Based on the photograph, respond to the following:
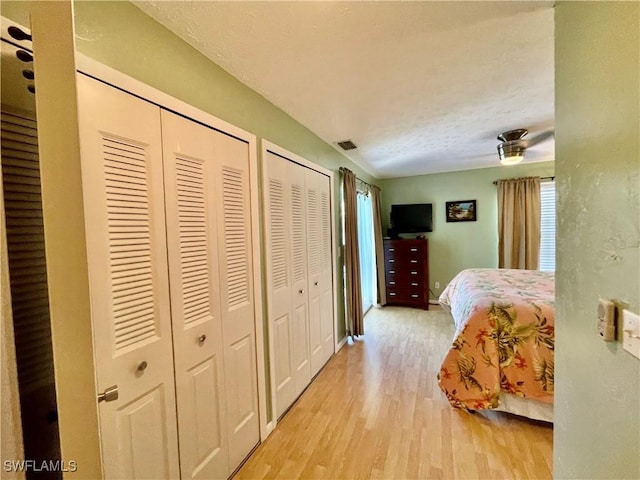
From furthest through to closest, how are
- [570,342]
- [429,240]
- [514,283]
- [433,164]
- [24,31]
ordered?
[429,240], [433,164], [514,283], [570,342], [24,31]

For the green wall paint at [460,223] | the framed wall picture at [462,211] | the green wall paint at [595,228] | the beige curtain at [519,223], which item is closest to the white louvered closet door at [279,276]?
the green wall paint at [595,228]

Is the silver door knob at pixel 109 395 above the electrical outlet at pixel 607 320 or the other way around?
the other way around

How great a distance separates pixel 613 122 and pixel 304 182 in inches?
72.9

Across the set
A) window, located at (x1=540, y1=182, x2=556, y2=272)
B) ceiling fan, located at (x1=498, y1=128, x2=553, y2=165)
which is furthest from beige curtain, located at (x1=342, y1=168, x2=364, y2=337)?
window, located at (x1=540, y1=182, x2=556, y2=272)

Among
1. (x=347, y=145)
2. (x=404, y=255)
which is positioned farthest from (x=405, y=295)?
(x=347, y=145)

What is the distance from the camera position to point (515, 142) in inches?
114

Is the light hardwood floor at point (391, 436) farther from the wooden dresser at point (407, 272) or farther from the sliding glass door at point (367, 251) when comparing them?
the wooden dresser at point (407, 272)

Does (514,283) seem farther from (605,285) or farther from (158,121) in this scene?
(158,121)

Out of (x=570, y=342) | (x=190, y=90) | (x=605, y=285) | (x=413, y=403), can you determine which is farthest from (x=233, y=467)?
(x=190, y=90)

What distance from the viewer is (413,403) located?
6.87 ft

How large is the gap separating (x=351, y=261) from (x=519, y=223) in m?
2.88
